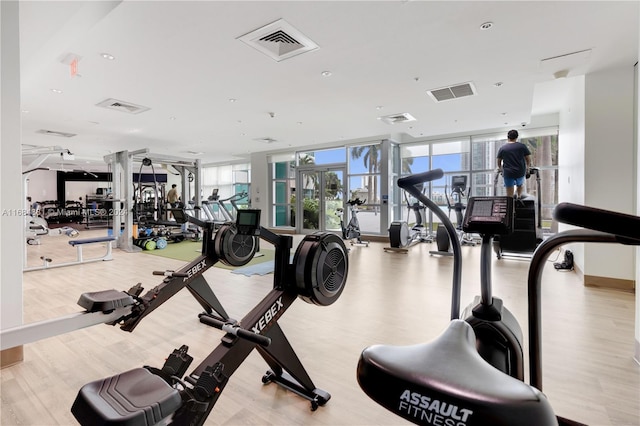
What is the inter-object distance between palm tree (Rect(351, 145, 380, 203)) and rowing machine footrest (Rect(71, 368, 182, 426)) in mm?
8766

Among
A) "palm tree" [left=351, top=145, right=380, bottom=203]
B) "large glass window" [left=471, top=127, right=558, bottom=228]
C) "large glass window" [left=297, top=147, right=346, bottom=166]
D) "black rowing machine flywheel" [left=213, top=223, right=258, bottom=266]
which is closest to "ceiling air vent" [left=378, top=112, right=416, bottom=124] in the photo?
"palm tree" [left=351, top=145, right=380, bottom=203]

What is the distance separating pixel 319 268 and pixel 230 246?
4.15 ft

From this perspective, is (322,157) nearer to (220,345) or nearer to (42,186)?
(220,345)

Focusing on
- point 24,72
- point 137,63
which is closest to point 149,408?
point 137,63

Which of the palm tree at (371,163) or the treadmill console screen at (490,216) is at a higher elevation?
the palm tree at (371,163)

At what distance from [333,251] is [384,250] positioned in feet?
18.9

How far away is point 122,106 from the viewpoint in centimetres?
590

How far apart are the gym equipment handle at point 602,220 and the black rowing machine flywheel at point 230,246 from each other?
2.31m

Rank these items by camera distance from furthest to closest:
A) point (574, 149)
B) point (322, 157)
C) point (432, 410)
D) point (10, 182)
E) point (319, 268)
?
1. point (322, 157)
2. point (574, 149)
3. point (10, 182)
4. point (319, 268)
5. point (432, 410)

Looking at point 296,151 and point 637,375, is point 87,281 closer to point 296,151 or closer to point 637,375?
point 637,375

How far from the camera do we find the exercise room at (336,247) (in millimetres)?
1151

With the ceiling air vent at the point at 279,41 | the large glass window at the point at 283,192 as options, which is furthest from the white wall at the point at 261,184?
the ceiling air vent at the point at 279,41

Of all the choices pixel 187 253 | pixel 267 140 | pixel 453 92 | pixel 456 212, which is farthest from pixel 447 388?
pixel 267 140

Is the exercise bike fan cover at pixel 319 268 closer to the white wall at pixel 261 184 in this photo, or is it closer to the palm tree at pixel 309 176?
the palm tree at pixel 309 176
